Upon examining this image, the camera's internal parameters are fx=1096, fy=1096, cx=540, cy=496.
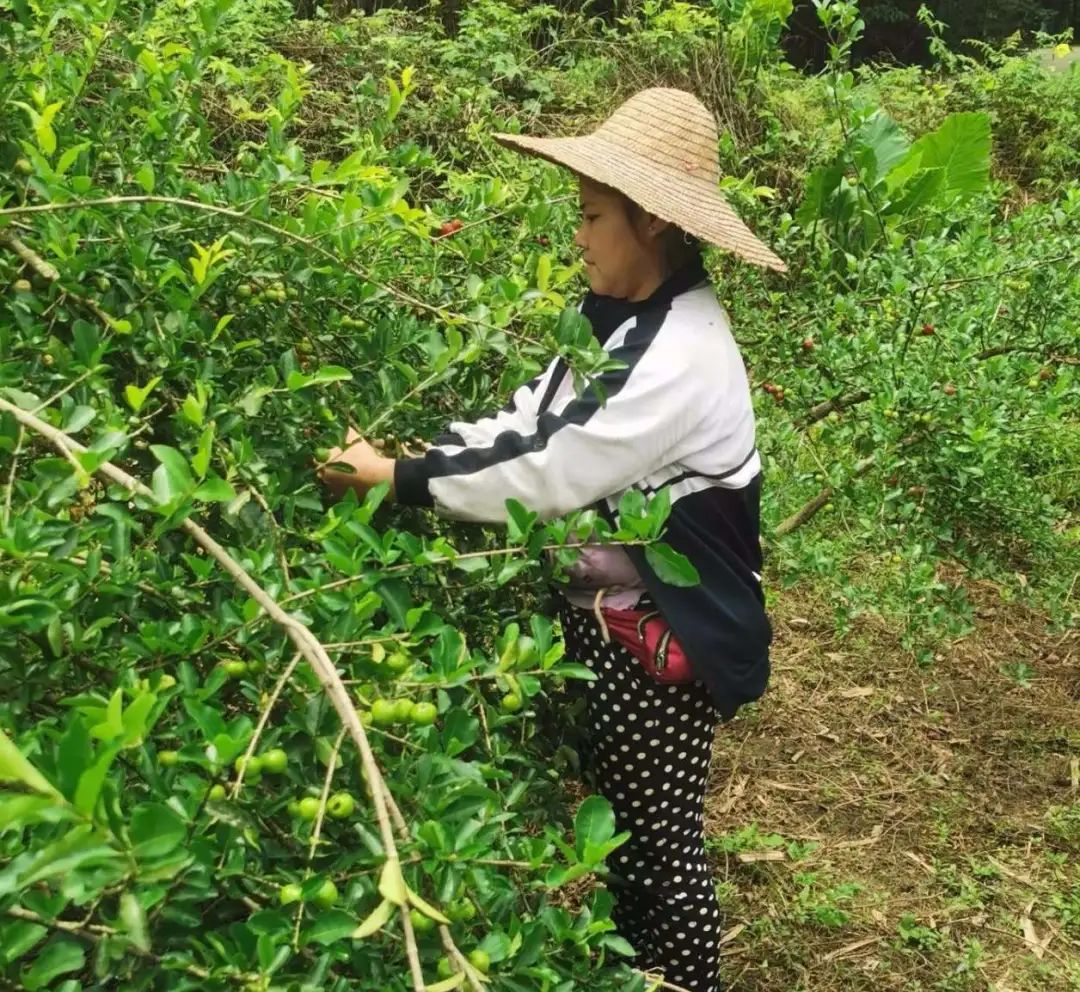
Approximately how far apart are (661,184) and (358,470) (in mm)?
704

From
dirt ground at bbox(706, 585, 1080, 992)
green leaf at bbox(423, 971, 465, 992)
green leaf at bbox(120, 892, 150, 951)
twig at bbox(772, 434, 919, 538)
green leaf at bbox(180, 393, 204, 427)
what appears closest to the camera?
green leaf at bbox(120, 892, 150, 951)

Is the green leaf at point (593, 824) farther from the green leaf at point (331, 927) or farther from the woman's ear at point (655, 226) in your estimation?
the woman's ear at point (655, 226)

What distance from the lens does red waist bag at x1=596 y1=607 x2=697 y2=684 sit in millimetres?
1813

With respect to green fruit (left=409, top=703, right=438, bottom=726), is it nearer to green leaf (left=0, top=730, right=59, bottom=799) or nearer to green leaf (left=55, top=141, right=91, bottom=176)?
green leaf (left=0, top=730, right=59, bottom=799)

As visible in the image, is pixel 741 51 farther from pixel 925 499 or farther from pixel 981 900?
pixel 981 900

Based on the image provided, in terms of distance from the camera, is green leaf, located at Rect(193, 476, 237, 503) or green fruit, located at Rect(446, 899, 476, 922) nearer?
green fruit, located at Rect(446, 899, 476, 922)

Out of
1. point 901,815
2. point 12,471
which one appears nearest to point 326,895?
point 12,471

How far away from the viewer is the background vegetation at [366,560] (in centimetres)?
92

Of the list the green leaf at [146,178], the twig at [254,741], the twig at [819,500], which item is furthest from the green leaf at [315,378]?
the twig at [819,500]

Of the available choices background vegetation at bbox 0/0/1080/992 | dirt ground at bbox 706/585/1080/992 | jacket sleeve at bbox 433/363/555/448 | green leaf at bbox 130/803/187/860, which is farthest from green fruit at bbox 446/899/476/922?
dirt ground at bbox 706/585/1080/992

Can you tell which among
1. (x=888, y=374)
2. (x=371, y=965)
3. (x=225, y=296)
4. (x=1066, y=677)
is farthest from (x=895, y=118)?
(x=371, y=965)

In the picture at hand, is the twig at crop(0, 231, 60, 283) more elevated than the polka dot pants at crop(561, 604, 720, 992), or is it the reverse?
the twig at crop(0, 231, 60, 283)

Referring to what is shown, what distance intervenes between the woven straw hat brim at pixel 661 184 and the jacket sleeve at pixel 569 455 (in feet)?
0.80

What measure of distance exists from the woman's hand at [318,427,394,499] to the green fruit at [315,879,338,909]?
70 centimetres
